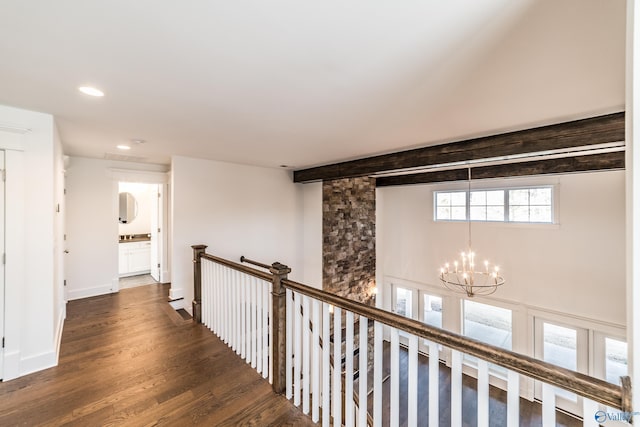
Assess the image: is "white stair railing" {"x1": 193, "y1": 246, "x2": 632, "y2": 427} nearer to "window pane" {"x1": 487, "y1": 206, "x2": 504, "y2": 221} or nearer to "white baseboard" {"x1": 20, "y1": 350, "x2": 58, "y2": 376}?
"white baseboard" {"x1": 20, "y1": 350, "x2": 58, "y2": 376}

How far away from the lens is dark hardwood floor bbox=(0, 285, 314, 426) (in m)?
1.90

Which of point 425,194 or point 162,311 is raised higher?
point 425,194

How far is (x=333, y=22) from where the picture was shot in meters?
1.20

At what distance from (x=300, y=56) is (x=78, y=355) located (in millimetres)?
3415

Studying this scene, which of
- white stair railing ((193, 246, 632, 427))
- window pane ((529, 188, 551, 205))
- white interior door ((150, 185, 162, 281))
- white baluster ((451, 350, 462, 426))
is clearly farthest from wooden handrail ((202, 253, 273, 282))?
window pane ((529, 188, 551, 205))

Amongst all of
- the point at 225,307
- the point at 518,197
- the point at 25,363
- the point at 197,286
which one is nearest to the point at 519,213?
the point at 518,197

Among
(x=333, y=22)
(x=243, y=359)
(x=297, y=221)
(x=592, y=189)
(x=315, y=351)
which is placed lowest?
(x=243, y=359)

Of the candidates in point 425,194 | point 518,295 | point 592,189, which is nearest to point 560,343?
point 518,295

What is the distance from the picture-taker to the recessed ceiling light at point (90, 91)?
1.87 m

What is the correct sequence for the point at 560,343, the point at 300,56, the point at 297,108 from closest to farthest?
1. the point at 300,56
2. the point at 297,108
3. the point at 560,343

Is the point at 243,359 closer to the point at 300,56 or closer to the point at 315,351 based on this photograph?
the point at 315,351

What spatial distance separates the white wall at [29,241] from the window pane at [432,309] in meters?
5.95

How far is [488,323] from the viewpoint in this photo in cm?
521

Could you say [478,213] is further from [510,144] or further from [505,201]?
[510,144]
